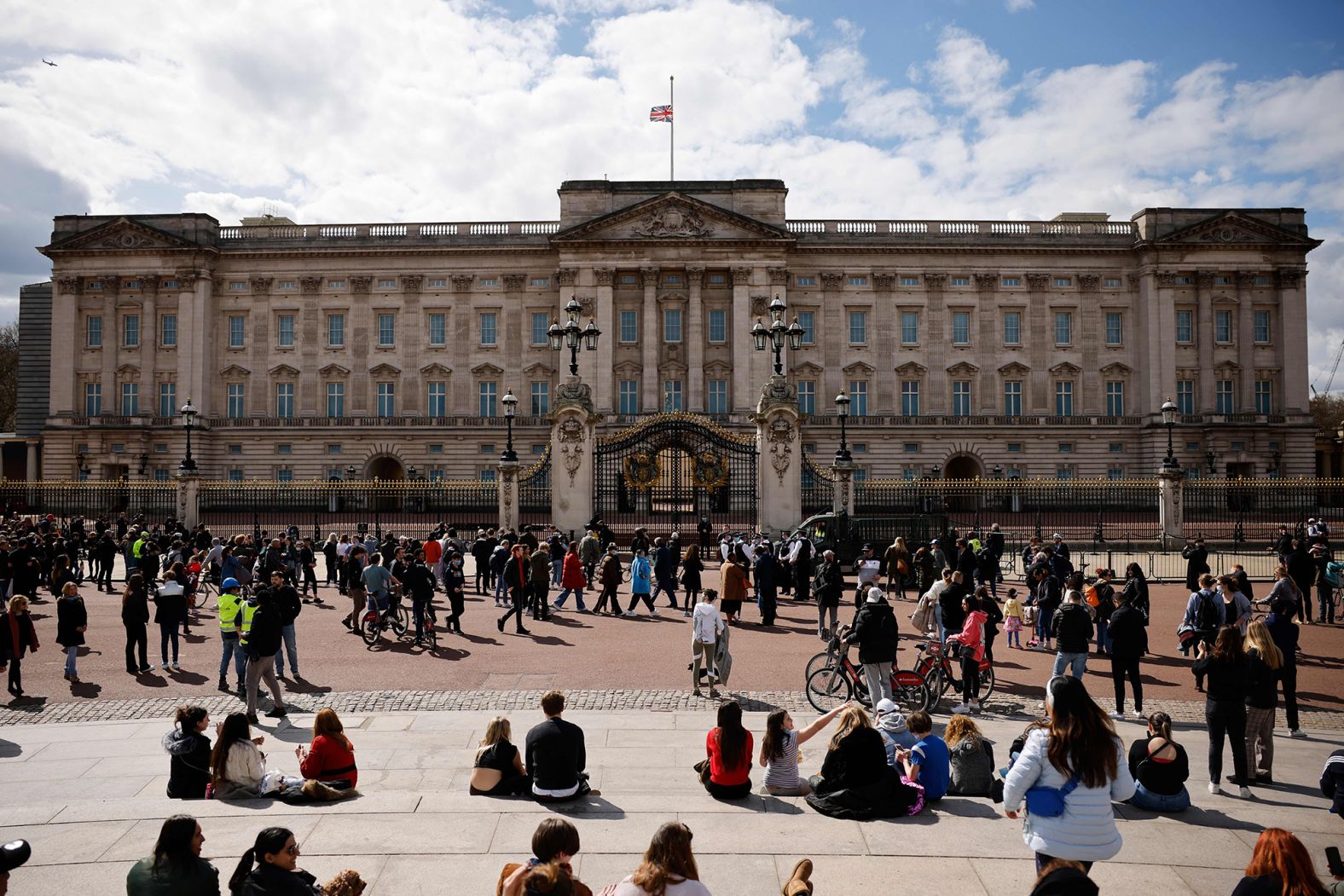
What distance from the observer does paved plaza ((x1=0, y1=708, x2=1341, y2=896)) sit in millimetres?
6602

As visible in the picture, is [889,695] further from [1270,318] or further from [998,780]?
[1270,318]

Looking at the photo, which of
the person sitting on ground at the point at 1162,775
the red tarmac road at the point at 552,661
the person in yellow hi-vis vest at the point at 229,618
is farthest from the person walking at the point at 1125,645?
the person in yellow hi-vis vest at the point at 229,618

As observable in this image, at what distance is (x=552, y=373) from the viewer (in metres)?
55.2

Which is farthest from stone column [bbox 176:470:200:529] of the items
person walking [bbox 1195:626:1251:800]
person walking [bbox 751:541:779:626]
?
person walking [bbox 1195:626:1251:800]

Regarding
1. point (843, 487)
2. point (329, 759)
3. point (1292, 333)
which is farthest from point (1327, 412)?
point (329, 759)

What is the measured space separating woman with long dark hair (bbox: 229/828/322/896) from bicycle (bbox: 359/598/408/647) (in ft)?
36.2

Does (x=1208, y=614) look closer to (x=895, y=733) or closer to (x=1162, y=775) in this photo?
(x=1162, y=775)

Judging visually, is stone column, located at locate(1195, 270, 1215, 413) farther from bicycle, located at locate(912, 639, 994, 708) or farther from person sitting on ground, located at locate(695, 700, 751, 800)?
person sitting on ground, located at locate(695, 700, 751, 800)

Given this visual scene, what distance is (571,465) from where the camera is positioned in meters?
28.2

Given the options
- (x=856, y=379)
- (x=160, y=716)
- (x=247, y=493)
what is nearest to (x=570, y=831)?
(x=160, y=716)

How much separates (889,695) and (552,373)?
45718 mm

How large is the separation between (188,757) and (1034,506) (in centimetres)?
4511

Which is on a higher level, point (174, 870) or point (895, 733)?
point (174, 870)

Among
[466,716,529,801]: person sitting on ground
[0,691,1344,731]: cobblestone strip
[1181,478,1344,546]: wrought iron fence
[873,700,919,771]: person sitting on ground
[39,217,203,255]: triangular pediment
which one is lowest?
[0,691,1344,731]: cobblestone strip
